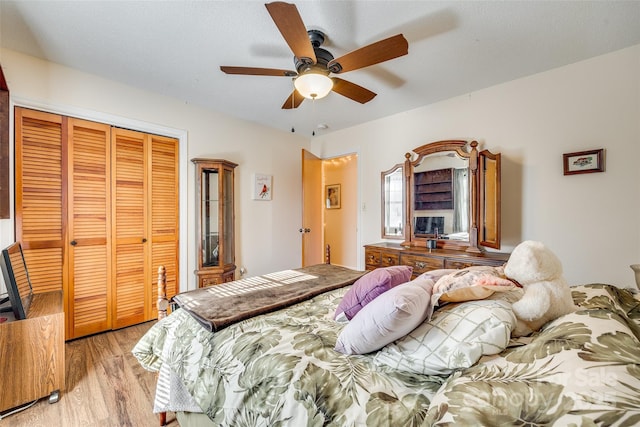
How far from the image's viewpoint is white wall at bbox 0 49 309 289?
2.28 meters

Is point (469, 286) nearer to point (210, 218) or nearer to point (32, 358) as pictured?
point (32, 358)

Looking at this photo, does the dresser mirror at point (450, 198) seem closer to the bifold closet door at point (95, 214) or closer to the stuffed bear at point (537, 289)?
the stuffed bear at point (537, 289)

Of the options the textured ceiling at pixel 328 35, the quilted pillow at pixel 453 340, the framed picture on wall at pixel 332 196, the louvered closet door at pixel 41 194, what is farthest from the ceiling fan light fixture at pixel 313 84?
the framed picture on wall at pixel 332 196

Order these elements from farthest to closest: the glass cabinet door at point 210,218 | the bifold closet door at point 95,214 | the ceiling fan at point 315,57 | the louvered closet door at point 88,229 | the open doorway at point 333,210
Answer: the open doorway at point 333,210 < the glass cabinet door at point 210,218 < the louvered closet door at point 88,229 < the bifold closet door at point 95,214 < the ceiling fan at point 315,57

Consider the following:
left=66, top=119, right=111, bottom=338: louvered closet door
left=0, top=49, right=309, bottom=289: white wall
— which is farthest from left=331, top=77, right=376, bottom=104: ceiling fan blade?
left=66, top=119, right=111, bottom=338: louvered closet door

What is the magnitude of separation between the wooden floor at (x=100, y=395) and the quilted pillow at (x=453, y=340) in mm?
1545

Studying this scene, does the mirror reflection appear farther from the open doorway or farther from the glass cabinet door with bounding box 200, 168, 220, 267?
the glass cabinet door with bounding box 200, 168, 220, 267

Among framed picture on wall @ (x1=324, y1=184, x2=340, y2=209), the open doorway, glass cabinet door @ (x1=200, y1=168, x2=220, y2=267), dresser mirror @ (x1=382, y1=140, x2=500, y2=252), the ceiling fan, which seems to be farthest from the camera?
framed picture on wall @ (x1=324, y1=184, x2=340, y2=209)

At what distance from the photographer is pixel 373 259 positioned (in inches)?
124

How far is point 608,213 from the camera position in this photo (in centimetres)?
215

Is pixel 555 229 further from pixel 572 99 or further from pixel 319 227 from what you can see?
pixel 319 227

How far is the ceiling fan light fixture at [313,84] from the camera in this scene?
1.85 meters

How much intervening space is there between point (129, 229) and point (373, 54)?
2832mm

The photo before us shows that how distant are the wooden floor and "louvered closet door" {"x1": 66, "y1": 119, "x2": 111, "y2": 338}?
281mm
